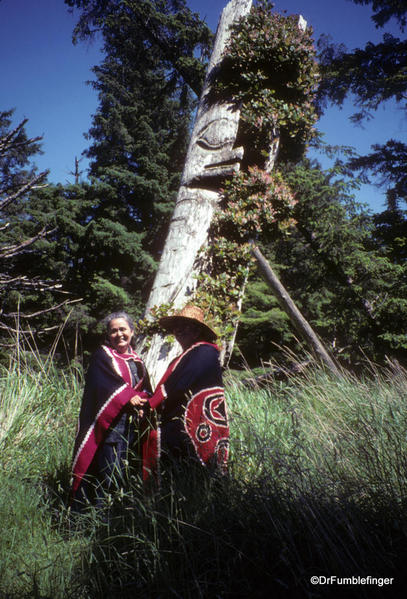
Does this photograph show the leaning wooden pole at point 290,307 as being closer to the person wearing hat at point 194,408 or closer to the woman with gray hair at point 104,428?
the person wearing hat at point 194,408

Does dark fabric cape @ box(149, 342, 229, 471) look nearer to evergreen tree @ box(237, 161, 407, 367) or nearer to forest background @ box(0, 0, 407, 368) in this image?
forest background @ box(0, 0, 407, 368)

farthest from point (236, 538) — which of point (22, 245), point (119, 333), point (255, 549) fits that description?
point (22, 245)

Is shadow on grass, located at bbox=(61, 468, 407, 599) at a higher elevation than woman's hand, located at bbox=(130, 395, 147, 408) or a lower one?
lower

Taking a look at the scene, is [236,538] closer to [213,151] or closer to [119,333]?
[119,333]

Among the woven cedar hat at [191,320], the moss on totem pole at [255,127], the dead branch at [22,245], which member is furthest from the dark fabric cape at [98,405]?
the moss on totem pole at [255,127]

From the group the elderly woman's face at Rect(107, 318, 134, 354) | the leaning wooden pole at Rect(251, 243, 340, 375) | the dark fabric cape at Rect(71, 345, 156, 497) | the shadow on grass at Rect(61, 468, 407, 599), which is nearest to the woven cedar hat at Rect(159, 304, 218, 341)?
the elderly woman's face at Rect(107, 318, 134, 354)

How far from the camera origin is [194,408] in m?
2.56

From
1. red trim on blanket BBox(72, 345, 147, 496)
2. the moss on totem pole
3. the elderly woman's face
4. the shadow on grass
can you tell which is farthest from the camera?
the moss on totem pole

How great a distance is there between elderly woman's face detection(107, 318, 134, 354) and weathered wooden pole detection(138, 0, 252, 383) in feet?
2.46

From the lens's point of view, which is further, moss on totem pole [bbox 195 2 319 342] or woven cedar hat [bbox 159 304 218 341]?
moss on totem pole [bbox 195 2 319 342]

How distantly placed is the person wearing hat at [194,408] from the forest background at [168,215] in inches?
154

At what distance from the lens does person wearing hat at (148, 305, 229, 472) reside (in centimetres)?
251

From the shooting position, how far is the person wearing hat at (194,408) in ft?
8.23

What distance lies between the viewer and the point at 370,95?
10086 millimetres
